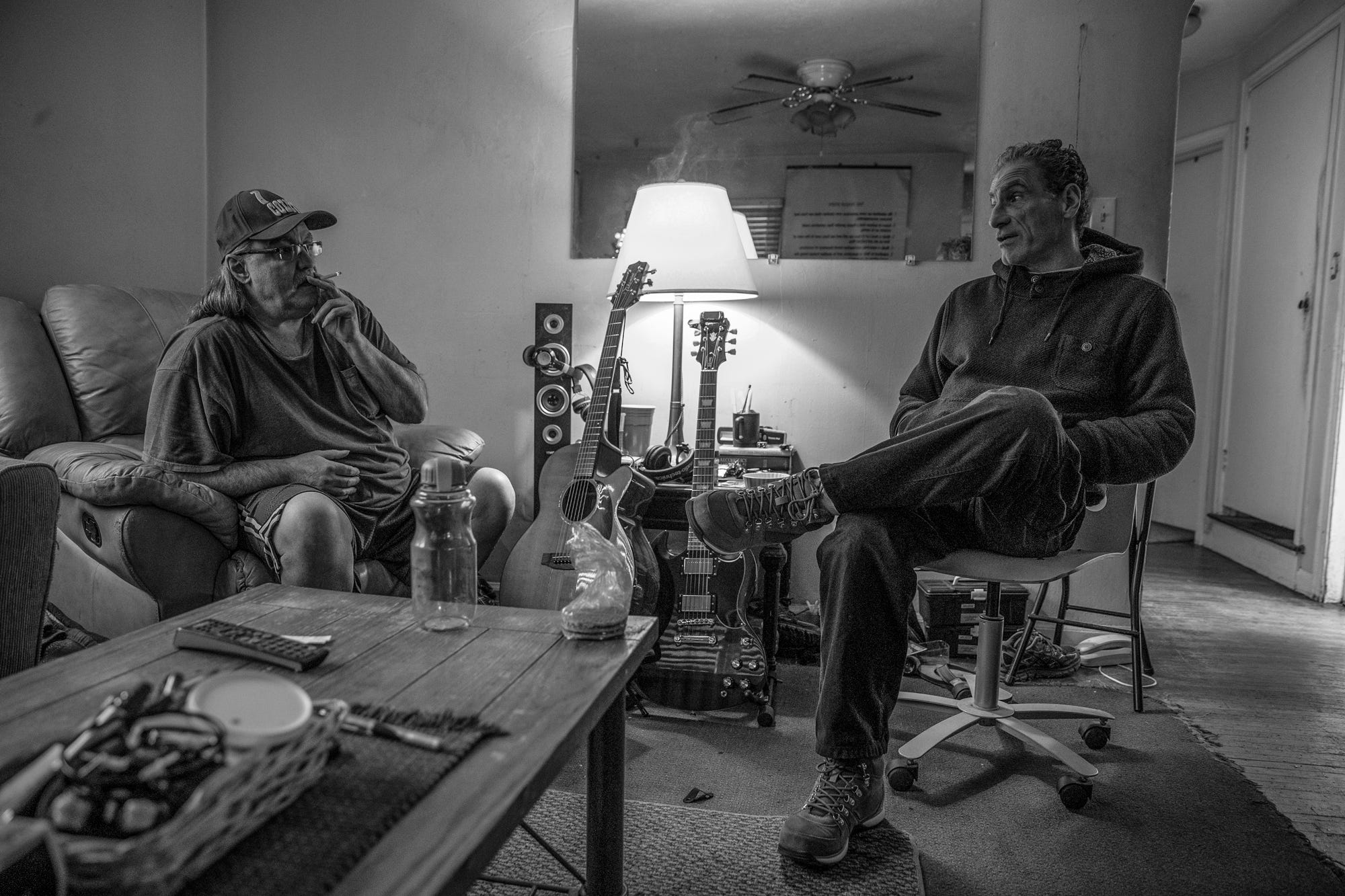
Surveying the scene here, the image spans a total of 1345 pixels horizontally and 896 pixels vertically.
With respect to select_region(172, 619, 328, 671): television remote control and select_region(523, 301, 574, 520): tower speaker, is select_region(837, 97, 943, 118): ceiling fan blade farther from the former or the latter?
select_region(172, 619, 328, 671): television remote control

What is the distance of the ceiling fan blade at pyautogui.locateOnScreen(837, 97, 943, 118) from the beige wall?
7.37 feet

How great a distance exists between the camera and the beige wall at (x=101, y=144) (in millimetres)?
2660

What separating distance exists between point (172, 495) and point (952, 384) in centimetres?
164

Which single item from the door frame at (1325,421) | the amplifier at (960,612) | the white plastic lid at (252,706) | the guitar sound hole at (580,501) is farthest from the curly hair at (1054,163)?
the door frame at (1325,421)

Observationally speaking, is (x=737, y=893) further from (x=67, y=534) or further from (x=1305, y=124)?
(x=1305, y=124)

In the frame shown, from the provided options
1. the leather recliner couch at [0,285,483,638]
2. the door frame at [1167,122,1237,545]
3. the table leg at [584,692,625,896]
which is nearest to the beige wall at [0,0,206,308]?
the leather recliner couch at [0,285,483,638]

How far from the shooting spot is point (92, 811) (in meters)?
0.60

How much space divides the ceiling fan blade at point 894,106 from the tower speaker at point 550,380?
1.10m

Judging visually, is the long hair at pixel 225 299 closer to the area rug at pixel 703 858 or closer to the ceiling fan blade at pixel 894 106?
the area rug at pixel 703 858

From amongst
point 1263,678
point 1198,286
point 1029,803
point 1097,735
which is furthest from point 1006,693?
point 1198,286

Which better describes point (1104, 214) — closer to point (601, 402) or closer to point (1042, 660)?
point (1042, 660)

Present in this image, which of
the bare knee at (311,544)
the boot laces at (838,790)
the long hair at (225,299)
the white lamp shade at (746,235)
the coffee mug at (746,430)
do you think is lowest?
the boot laces at (838,790)

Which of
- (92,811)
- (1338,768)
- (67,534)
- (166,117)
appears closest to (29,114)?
(166,117)

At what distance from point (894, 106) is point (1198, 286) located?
2.84 metres
